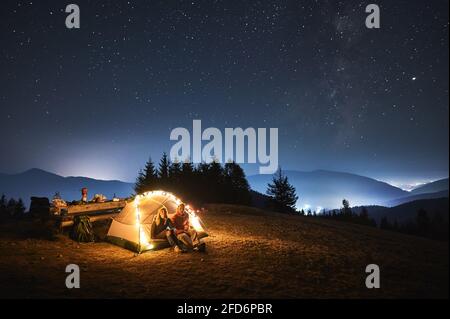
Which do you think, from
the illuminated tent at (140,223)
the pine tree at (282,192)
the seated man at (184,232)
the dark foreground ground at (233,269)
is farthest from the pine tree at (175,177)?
the seated man at (184,232)

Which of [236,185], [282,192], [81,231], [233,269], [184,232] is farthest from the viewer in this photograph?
[236,185]

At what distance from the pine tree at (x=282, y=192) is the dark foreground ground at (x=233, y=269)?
31934 mm

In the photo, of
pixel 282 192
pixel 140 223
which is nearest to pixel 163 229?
pixel 140 223

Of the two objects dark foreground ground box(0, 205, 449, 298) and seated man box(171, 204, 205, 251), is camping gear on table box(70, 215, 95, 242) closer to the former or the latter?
dark foreground ground box(0, 205, 449, 298)

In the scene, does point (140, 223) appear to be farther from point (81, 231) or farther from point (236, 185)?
point (236, 185)

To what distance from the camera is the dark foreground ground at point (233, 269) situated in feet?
18.0

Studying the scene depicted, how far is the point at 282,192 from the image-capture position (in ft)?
140

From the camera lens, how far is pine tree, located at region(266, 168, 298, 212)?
139 ft

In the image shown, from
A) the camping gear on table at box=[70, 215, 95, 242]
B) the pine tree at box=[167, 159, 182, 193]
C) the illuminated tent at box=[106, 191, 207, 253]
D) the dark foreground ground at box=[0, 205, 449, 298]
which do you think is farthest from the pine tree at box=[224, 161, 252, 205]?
the camping gear on table at box=[70, 215, 95, 242]

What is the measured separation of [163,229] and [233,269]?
3384 mm

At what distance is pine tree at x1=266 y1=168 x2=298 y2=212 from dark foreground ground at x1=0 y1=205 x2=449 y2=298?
31934mm
